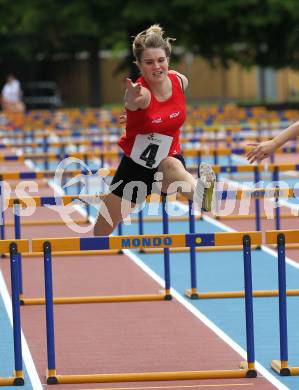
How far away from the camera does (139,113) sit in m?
8.88

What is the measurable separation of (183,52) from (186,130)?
24395 millimetres

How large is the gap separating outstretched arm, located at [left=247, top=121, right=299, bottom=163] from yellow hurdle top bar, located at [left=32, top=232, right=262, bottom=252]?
531mm

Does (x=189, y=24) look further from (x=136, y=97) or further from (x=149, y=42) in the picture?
(x=136, y=97)

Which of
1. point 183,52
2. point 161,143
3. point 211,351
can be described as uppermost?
point 183,52

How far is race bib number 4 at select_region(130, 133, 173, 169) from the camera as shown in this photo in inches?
355

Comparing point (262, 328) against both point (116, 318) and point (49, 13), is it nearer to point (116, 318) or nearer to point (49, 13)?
point (116, 318)

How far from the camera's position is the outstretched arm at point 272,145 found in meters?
7.31

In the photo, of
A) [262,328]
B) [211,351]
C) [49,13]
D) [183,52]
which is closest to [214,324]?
[262,328]

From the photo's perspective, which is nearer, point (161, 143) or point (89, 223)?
point (161, 143)

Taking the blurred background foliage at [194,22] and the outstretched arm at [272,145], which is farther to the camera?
the blurred background foliage at [194,22]

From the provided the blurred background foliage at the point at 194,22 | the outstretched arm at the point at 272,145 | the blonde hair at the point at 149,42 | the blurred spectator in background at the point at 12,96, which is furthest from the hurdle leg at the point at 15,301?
the blurred background foliage at the point at 194,22

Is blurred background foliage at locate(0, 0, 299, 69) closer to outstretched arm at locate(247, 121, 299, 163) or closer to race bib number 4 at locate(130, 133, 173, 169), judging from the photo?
race bib number 4 at locate(130, 133, 173, 169)

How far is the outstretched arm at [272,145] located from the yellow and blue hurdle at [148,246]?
531 millimetres

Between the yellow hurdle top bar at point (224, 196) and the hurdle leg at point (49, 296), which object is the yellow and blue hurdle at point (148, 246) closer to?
the hurdle leg at point (49, 296)
